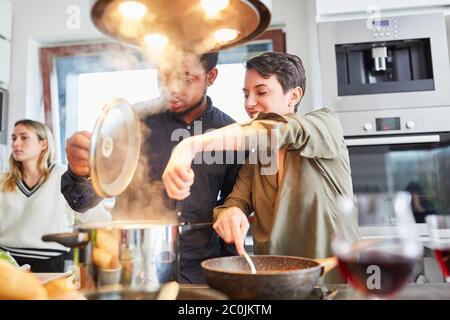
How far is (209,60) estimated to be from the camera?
1.01m

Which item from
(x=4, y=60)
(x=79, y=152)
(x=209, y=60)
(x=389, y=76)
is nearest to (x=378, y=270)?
(x=79, y=152)

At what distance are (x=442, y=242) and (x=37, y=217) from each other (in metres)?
0.90

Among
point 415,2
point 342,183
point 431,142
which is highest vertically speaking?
point 415,2

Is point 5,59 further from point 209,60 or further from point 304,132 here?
point 304,132

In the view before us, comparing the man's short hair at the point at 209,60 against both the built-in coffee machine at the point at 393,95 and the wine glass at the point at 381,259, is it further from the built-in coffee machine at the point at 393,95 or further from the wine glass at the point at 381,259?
the wine glass at the point at 381,259

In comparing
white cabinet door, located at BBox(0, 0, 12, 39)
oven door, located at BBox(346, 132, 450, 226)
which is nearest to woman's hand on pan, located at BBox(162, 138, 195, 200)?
oven door, located at BBox(346, 132, 450, 226)

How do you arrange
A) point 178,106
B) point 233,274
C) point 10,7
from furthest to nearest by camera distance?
1. point 10,7
2. point 178,106
3. point 233,274

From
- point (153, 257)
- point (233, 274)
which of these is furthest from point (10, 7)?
point (233, 274)

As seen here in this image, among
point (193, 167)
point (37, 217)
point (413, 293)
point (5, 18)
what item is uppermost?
point (5, 18)

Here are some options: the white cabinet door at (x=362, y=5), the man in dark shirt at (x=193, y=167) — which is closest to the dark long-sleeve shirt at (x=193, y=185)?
the man in dark shirt at (x=193, y=167)

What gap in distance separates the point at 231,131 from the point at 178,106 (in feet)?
1.47

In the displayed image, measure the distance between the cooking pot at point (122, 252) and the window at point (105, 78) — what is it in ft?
1.79

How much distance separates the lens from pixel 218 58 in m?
1.07
